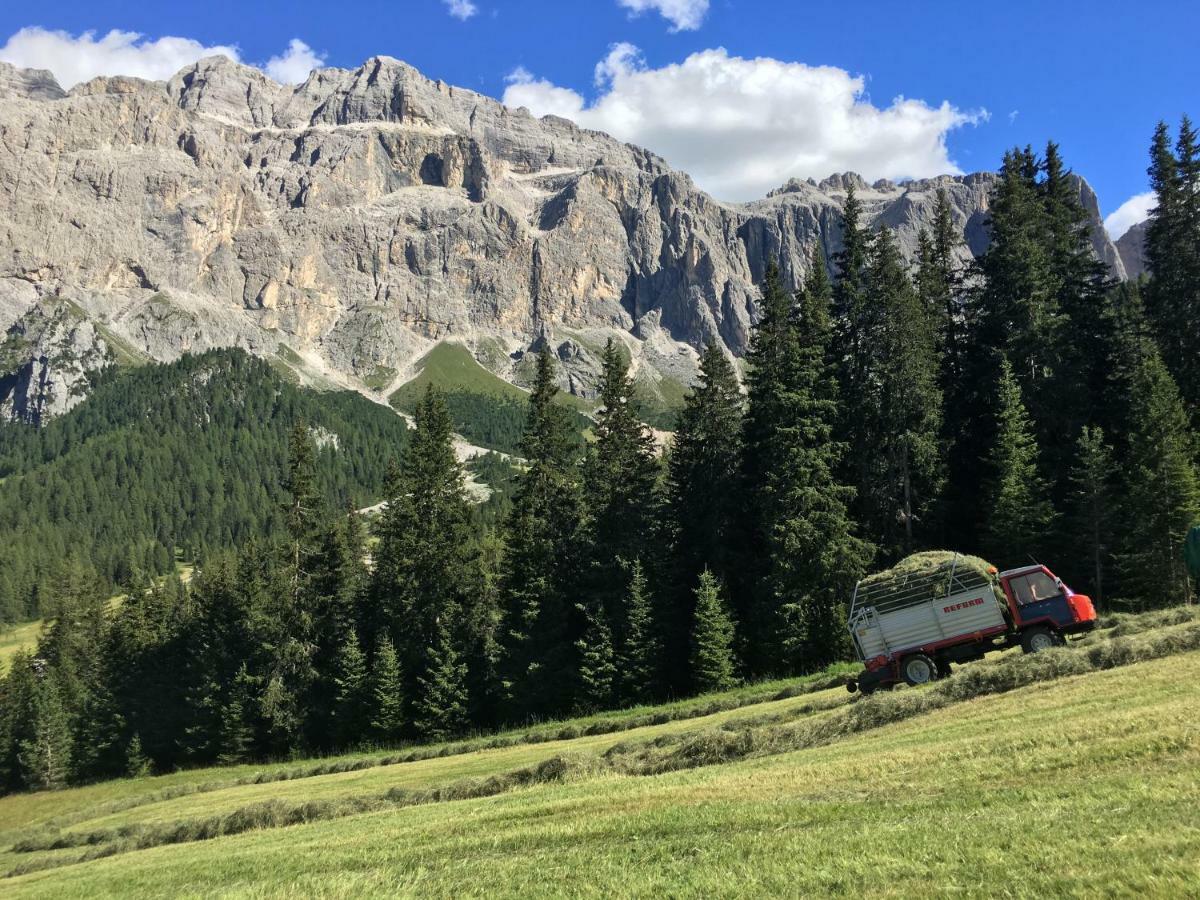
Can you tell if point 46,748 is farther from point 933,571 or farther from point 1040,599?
point 1040,599

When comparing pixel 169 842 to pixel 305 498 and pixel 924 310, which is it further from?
pixel 924 310

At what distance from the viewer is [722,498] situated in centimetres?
4494

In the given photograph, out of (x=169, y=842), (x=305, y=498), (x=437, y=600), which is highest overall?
(x=305, y=498)

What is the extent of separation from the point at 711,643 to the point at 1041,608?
744 inches

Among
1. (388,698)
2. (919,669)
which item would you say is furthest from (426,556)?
(919,669)

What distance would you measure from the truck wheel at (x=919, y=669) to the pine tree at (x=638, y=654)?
2041 cm

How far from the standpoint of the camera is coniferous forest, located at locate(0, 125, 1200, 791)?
39.2 m

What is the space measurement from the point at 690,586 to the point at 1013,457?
17.6 m

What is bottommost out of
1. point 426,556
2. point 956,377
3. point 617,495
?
point 426,556

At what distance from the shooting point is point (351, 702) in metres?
50.1

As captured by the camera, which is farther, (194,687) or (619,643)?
(194,687)

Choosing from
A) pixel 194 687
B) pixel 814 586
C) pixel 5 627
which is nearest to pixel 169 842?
pixel 814 586

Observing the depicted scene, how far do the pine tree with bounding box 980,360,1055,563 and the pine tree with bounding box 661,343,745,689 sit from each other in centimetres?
1257

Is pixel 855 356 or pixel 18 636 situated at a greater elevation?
pixel 855 356
